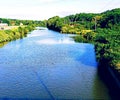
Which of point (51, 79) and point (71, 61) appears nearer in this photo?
point (51, 79)

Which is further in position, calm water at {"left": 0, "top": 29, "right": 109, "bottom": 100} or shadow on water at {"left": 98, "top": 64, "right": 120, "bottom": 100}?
shadow on water at {"left": 98, "top": 64, "right": 120, "bottom": 100}

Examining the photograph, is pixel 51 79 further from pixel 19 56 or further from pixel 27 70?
pixel 19 56

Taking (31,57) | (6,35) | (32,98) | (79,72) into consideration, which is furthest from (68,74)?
(6,35)

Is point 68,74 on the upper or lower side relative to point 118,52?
lower

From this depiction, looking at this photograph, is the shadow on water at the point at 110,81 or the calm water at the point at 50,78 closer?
the calm water at the point at 50,78

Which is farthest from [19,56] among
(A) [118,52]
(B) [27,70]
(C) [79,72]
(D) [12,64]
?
(A) [118,52]

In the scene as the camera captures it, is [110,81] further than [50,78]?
No

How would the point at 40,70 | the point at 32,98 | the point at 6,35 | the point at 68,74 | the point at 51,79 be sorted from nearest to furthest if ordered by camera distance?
the point at 32,98 < the point at 51,79 < the point at 68,74 < the point at 40,70 < the point at 6,35

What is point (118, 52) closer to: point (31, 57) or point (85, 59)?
point (85, 59)

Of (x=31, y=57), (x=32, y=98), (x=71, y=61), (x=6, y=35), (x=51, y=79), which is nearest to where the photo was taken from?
(x=32, y=98)
